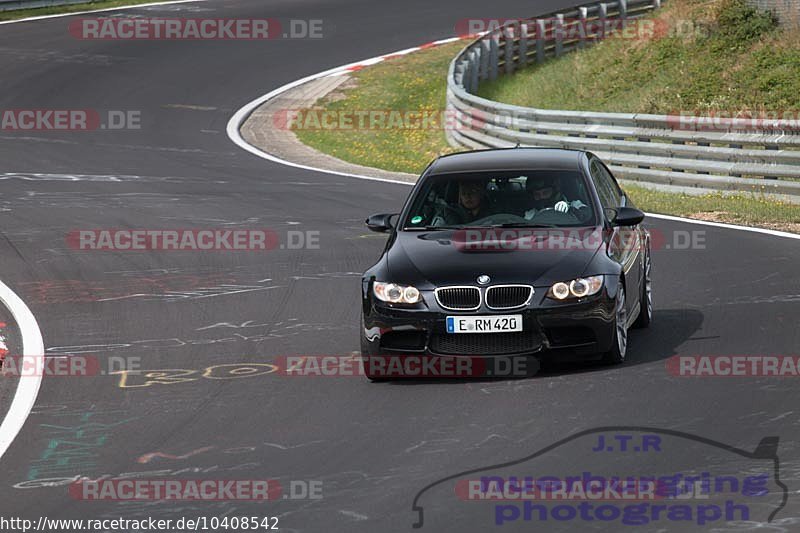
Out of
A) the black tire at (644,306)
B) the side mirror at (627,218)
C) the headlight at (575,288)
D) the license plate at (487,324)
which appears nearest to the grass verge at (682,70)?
the black tire at (644,306)

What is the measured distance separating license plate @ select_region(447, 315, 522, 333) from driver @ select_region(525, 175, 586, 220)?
1.47m

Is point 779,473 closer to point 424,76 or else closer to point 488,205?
point 488,205

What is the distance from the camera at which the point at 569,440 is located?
27.0 ft

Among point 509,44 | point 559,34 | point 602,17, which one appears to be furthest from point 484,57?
point 602,17

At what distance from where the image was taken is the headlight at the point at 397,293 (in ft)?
→ 32.5

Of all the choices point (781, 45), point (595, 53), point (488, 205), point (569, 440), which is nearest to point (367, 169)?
point (781, 45)

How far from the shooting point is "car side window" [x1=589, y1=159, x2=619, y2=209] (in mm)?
11383

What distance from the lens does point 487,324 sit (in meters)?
9.73

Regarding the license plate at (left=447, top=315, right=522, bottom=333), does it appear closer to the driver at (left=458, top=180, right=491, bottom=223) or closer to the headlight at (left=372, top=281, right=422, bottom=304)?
the headlight at (left=372, top=281, right=422, bottom=304)

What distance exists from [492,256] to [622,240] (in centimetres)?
143

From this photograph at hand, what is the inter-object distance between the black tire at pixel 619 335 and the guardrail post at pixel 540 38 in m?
26.4

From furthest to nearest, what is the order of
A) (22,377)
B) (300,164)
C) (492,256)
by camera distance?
1. (300,164)
2. (22,377)
3. (492,256)

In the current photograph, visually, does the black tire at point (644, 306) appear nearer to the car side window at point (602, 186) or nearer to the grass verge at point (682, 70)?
the car side window at point (602, 186)

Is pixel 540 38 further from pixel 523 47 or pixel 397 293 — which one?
pixel 397 293
